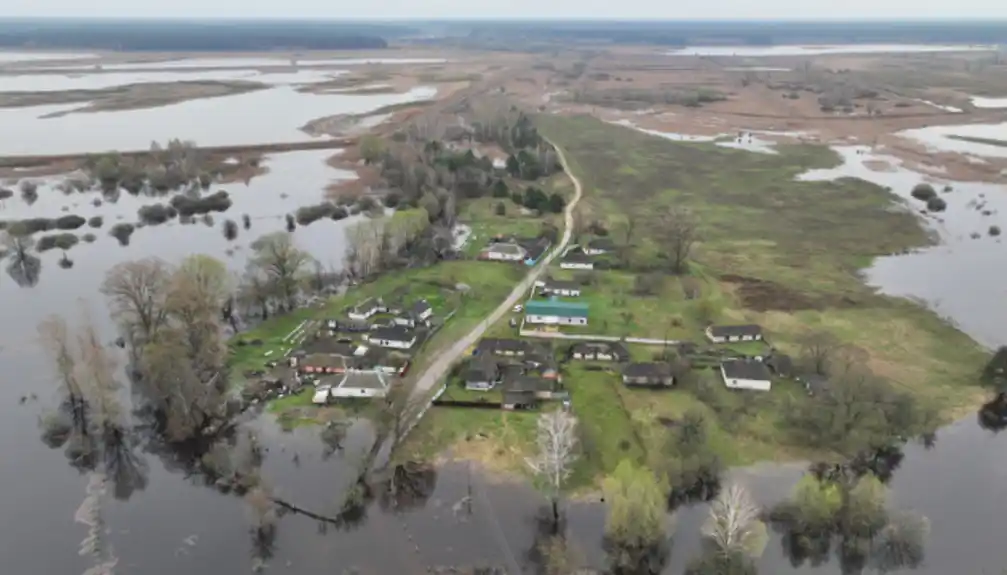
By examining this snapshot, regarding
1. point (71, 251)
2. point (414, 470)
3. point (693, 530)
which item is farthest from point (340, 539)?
point (71, 251)

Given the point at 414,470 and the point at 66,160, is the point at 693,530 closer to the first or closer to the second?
the point at 414,470

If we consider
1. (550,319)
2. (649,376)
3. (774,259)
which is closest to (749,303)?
(774,259)

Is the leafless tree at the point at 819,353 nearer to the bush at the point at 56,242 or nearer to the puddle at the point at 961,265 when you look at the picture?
the puddle at the point at 961,265

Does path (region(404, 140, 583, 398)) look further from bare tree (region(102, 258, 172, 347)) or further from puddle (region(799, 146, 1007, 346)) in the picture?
puddle (region(799, 146, 1007, 346))

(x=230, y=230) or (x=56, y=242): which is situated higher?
(x=56, y=242)

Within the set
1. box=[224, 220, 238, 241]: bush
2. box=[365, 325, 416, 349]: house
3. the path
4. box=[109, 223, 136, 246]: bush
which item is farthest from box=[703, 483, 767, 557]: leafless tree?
box=[109, 223, 136, 246]: bush

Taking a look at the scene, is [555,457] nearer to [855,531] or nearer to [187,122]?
[855,531]

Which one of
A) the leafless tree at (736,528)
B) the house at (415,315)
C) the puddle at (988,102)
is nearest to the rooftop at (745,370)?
the leafless tree at (736,528)
